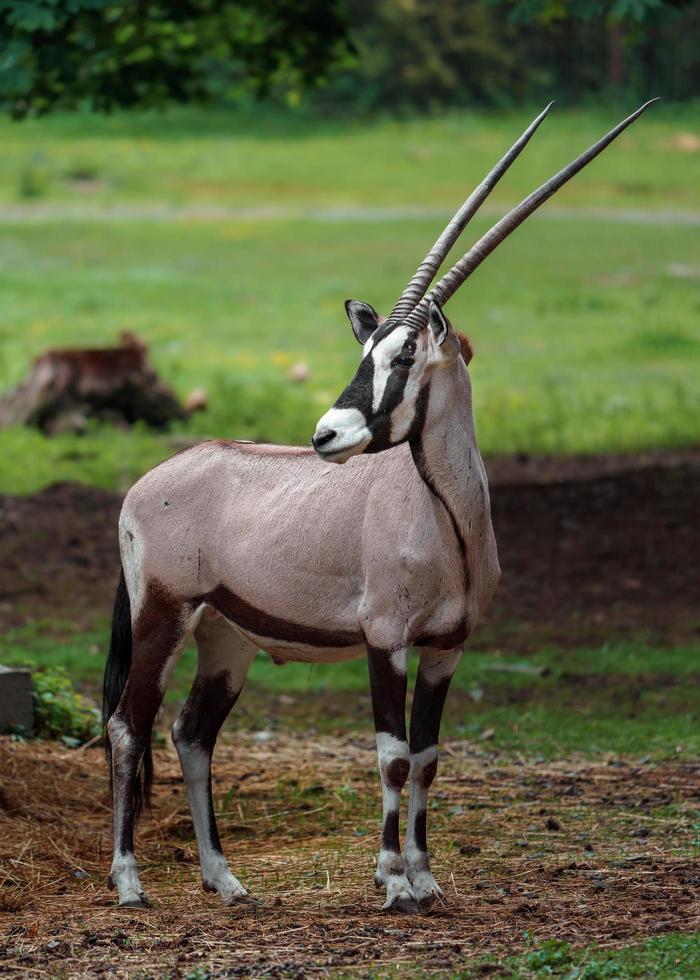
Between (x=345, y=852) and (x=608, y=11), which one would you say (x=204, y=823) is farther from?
(x=608, y=11)

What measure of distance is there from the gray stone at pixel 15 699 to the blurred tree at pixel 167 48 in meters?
4.53

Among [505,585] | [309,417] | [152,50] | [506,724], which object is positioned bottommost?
[309,417]

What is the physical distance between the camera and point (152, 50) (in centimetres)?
1232

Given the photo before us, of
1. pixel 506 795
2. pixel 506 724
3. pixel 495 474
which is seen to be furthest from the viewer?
pixel 495 474

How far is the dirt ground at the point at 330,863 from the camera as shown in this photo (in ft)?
17.4

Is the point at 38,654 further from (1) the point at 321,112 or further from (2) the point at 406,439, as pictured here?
(1) the point at 321,112

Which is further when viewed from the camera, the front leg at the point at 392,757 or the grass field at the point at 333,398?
the grass field at the point at 333,398

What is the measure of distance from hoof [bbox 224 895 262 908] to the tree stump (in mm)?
9498

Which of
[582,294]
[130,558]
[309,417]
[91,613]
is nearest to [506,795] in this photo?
[130,558]

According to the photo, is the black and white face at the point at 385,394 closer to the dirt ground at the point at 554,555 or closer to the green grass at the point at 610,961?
the green grass at the point at 610,961

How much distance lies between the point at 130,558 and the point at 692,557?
6.25 meters

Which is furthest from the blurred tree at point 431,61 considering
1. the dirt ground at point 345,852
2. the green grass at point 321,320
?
the dirt ground at point 345,852

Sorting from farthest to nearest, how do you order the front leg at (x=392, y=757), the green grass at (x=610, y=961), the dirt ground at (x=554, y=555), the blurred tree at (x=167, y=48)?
the blurred tree at (x=167, y=48), the dirt ground at (x=554, y=555), the front leg at (x=392, y=757), the green grass at (x=610, y=961)

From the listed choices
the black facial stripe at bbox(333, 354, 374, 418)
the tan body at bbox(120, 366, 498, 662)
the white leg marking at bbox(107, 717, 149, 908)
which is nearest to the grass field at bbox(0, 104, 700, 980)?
the white leg marking at bbox(107, 717, 149, 908)
